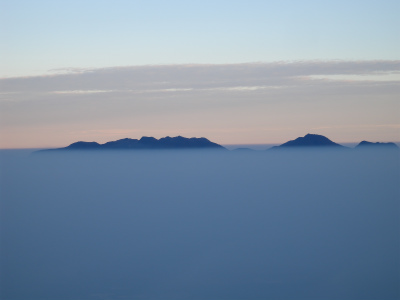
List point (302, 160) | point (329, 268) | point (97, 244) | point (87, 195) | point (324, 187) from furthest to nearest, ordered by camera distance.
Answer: point (302, 160) → point (324, 187) → point (87, 195) → point (97, 244) → point (329, 268)

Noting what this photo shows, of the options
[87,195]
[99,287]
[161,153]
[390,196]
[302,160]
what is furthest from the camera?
[161,153]

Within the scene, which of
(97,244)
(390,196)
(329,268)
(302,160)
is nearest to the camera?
(329,268)

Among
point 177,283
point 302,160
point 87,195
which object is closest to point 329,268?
point 177,283

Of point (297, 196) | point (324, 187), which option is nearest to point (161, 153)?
point (324, 187)

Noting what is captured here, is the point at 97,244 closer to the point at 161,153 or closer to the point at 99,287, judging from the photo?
the point at 99,287

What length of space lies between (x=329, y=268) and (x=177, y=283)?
3958 millimetres

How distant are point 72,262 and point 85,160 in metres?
60.4

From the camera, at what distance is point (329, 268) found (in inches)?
471

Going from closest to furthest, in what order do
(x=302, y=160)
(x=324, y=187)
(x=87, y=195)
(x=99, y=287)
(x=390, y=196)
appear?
(x=99, y=287) → (x=390, y=196) → (x=87, y=195) → (x=324, y=187) → (x=302, y=160)

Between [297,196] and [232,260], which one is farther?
[297,196]

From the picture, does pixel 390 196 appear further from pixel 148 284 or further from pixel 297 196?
pixel 148 284

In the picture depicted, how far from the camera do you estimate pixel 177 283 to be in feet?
35.3

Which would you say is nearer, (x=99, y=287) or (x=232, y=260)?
(x=99, y=287)

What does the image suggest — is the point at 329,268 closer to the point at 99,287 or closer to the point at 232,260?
the point at 232,260
